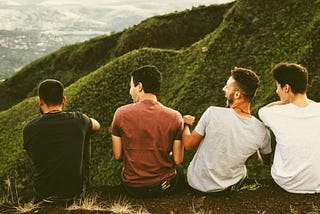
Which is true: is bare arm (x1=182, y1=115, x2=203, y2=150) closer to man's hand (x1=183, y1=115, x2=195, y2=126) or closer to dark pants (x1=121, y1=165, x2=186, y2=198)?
man's hand (x1=183, y1=115, x2=195, y2=126)

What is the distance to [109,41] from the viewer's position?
→ 1332 inches

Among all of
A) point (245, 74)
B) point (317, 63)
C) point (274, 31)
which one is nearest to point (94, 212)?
point (245, 74)

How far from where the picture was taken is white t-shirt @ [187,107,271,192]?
7.40 m

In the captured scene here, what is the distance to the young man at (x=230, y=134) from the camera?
7.41 meters

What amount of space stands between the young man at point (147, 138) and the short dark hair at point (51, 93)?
96 cm

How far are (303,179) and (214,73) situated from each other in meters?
10.0

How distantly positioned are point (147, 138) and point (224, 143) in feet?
4.06

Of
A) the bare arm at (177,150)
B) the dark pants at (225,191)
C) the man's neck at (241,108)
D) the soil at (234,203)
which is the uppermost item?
the man's neck at (241,108)

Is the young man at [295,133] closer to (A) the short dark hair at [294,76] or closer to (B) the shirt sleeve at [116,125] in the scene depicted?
(A) the short dark hair at [294,76]

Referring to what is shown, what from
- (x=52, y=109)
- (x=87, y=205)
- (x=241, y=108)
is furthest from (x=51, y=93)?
(x=241, y=108)

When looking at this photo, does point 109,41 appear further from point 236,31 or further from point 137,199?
point 137,199

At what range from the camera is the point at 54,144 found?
764cm

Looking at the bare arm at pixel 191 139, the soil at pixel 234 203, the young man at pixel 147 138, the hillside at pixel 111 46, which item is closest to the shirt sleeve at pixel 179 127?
the young man at pixel 147 138

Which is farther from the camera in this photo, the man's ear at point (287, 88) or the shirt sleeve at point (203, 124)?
the man's ear at point (287, 88)
